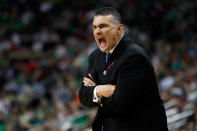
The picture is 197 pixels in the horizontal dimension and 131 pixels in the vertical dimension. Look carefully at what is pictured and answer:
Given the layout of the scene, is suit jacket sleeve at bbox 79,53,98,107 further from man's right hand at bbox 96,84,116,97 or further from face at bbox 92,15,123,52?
face at bbox 92,15,123,52

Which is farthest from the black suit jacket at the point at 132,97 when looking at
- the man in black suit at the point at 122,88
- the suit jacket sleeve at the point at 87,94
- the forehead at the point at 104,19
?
the forehead at the point at 104,19

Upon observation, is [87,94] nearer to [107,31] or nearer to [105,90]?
[105,90]

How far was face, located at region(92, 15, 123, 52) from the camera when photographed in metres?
3.27

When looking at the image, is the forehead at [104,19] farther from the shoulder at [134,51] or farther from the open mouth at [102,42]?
the shoulder at [134,51]

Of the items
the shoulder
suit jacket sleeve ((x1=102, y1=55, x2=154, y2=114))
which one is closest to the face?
the shoulder

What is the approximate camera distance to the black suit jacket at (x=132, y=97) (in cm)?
312

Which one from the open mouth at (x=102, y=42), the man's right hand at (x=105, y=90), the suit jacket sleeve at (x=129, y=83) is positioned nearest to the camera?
the suit jacket sleeve at (x=129, y=83)

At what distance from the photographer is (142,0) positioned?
12750 mm

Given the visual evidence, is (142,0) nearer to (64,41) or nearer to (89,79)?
(64,41)

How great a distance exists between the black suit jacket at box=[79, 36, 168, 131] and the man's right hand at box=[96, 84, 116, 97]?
0.04 metres

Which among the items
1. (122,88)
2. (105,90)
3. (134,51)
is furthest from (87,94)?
(134,51)

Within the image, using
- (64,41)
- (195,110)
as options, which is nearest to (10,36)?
(64,41)

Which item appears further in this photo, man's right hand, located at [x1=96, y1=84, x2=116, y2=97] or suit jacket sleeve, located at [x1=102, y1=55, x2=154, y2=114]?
man's right hand, located at [x1=96, y1=84, x2=116, y2=97]

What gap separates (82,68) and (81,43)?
178cm
